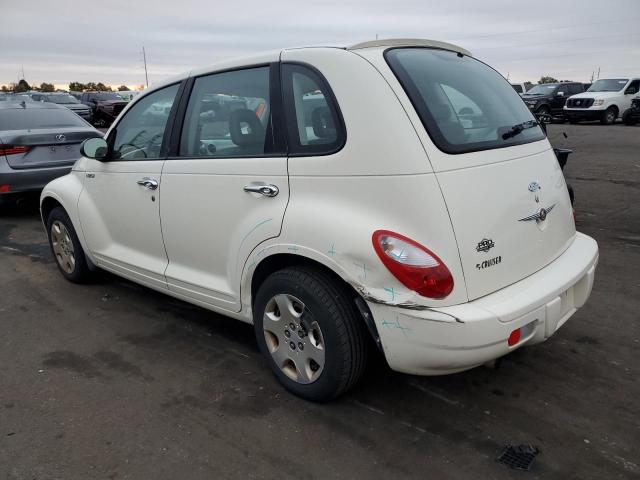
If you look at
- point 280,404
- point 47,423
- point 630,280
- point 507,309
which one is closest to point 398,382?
point 280,404

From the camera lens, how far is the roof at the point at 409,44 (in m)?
2.74

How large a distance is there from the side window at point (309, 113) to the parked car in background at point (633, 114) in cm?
2139

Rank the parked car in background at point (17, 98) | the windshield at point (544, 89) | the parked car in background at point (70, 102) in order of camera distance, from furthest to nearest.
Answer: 1. the windshield at point (544, 89)
2. the parked car in background at point (70, 102)
3. the parked car in background at point (17, 98)

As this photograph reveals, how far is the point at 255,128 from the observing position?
3.01m

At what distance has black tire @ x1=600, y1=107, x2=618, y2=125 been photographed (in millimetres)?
20953

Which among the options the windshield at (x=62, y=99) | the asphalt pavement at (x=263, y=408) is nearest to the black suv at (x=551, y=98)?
the windshield at (x=62, y=99)

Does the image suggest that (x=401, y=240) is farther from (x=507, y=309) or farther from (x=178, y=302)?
(x=178, y=302)

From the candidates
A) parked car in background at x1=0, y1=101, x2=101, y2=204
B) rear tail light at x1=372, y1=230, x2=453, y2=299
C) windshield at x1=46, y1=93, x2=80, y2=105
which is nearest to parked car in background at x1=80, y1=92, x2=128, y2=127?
windshield at x1=46, y1=93, x2=80, y2=105

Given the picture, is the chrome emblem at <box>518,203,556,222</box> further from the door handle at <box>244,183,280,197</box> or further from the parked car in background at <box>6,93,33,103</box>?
the parked car in background at <box>6,93,33,103</box>

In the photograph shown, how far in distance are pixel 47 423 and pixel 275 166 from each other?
5.82 feet

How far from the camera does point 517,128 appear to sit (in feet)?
9.82

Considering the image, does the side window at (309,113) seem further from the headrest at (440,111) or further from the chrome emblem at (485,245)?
the chrome emblem at (485,245)

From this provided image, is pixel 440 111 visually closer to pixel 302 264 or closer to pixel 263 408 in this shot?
pixel 302 264

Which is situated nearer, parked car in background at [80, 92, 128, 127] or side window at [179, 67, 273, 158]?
side window at [179, 67, 273, 158]
